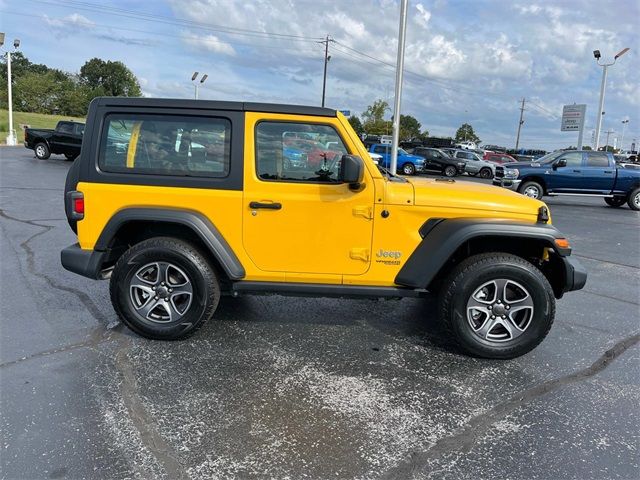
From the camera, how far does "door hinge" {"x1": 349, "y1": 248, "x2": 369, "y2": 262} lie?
3809 mm

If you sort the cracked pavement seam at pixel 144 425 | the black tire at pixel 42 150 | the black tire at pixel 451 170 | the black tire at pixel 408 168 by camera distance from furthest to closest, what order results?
the black tire at pixel 451 170
the black tire at pixel 408 168
the black tire at pixel 42 150
the cracked pavement seam at pixel 144 425

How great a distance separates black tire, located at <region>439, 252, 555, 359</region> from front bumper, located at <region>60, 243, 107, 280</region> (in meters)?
2.72

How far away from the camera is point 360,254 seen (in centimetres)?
381

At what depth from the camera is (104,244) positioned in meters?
3.88

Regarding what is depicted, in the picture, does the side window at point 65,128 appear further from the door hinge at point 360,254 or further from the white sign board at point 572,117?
the white sign board at point 572,117

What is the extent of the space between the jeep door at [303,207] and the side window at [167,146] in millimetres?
266

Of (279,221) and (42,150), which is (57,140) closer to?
(42,150)

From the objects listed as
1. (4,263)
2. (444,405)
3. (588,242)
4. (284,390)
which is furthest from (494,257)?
(588,242)

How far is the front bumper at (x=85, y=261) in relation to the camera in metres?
3.93

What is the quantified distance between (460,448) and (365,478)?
24.1 inches

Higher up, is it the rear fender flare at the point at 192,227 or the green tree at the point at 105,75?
the green tree at the point at 105,75

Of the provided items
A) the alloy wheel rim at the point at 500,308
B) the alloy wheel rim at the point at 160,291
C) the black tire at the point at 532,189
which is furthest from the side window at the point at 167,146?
the black tire at the point at 532,189

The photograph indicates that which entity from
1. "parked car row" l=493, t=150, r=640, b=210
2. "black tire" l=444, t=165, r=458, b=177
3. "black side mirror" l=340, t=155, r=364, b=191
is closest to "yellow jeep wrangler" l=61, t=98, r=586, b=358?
"black side mirror" l=340, t=155, r=364, b=191

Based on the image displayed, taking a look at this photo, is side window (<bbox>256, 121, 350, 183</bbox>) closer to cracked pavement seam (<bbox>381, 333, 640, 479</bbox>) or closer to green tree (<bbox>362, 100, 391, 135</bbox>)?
cracked pavement seam (<bbox>381, 333, 640, 479</bbox>)
